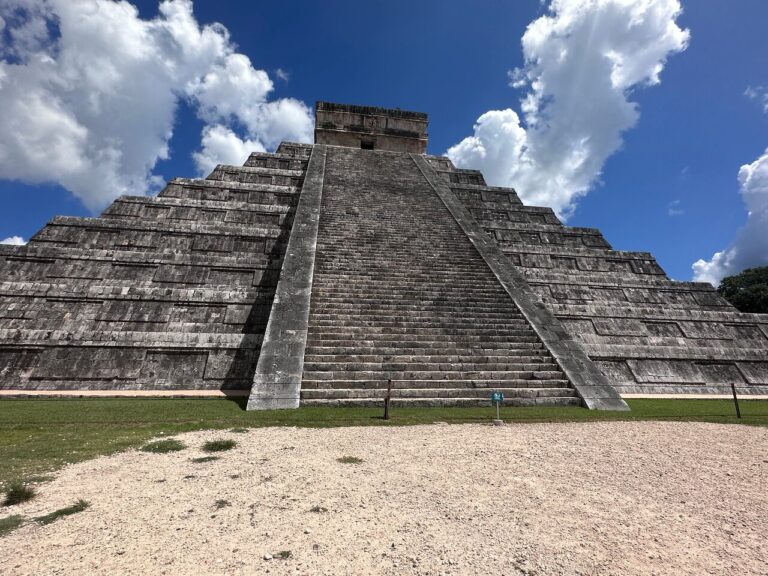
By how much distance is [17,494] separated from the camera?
11.4 ft

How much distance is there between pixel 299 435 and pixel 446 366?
4163 mm

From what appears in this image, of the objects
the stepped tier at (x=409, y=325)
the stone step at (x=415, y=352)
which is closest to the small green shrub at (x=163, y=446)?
the stepped tier at (x=409, y=325)

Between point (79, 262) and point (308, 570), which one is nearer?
point (308, 570)

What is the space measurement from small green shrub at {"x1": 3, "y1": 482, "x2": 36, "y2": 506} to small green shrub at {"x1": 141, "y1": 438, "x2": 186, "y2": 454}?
1.31 m

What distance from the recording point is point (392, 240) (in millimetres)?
14008

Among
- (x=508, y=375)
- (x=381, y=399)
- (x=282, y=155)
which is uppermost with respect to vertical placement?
(x=282, y=155)

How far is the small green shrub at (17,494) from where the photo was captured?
3.43 meters

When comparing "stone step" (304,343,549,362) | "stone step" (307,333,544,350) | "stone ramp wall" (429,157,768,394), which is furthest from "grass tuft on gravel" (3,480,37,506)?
"stone ramp wall" (429,157,768,394)

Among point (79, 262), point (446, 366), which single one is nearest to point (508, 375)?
point (446, 366)

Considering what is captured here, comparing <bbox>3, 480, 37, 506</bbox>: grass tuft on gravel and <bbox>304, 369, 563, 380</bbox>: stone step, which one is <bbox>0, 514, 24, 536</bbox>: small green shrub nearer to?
<bbox>3, 480, 37, 506</bbox>: grass tuft on gravel

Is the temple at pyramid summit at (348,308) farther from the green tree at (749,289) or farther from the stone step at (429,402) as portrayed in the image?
the green tree at (749,289)

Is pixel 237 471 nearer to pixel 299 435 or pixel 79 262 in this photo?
pixel 299 435

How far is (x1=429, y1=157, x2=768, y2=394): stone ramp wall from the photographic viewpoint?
11555 mm

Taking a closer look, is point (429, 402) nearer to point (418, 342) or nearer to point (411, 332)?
point (418, 342)
